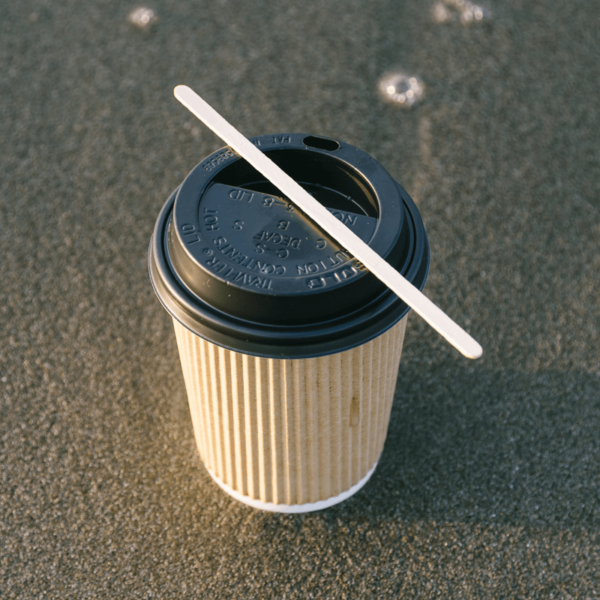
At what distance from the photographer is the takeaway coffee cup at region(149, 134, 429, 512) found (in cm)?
139

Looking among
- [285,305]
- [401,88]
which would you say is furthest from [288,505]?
[401,88]

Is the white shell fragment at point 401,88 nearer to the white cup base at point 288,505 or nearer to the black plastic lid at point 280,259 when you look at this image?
the black plastic lid at point 280,259

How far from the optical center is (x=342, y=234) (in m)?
1.42

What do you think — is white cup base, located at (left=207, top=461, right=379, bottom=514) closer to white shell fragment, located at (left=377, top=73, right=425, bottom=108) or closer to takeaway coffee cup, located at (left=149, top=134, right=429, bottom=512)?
takeaway coffee cup, located at (left=149, top=134, right=429, bottom=512)

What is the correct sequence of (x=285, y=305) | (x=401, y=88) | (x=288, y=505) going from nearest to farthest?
1. (x=285, y=305)
2. (x=288, y=505)
3. (x=401, y=88)

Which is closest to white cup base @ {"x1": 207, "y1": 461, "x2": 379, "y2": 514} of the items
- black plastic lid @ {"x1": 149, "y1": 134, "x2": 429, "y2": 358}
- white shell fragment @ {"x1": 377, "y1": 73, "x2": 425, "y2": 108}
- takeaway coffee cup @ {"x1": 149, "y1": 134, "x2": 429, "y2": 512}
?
takeaway coffee cup @ {"x1": 149, "y1": 134, "x2": 429, "y2": 512}

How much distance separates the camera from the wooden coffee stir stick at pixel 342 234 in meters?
1.30

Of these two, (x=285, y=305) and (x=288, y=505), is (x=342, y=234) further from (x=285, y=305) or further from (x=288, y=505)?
(x=288, y=505)

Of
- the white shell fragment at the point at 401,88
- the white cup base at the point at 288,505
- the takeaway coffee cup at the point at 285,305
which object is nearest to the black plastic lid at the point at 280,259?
the takeaway coffee cup at the point at 285,305

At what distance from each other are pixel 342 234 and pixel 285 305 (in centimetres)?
21

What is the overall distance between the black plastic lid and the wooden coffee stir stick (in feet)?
0.13

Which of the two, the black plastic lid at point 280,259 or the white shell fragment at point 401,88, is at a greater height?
the black plastic lid at point 280,259

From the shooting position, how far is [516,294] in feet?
8.22

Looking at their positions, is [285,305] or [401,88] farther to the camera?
[401,88]
